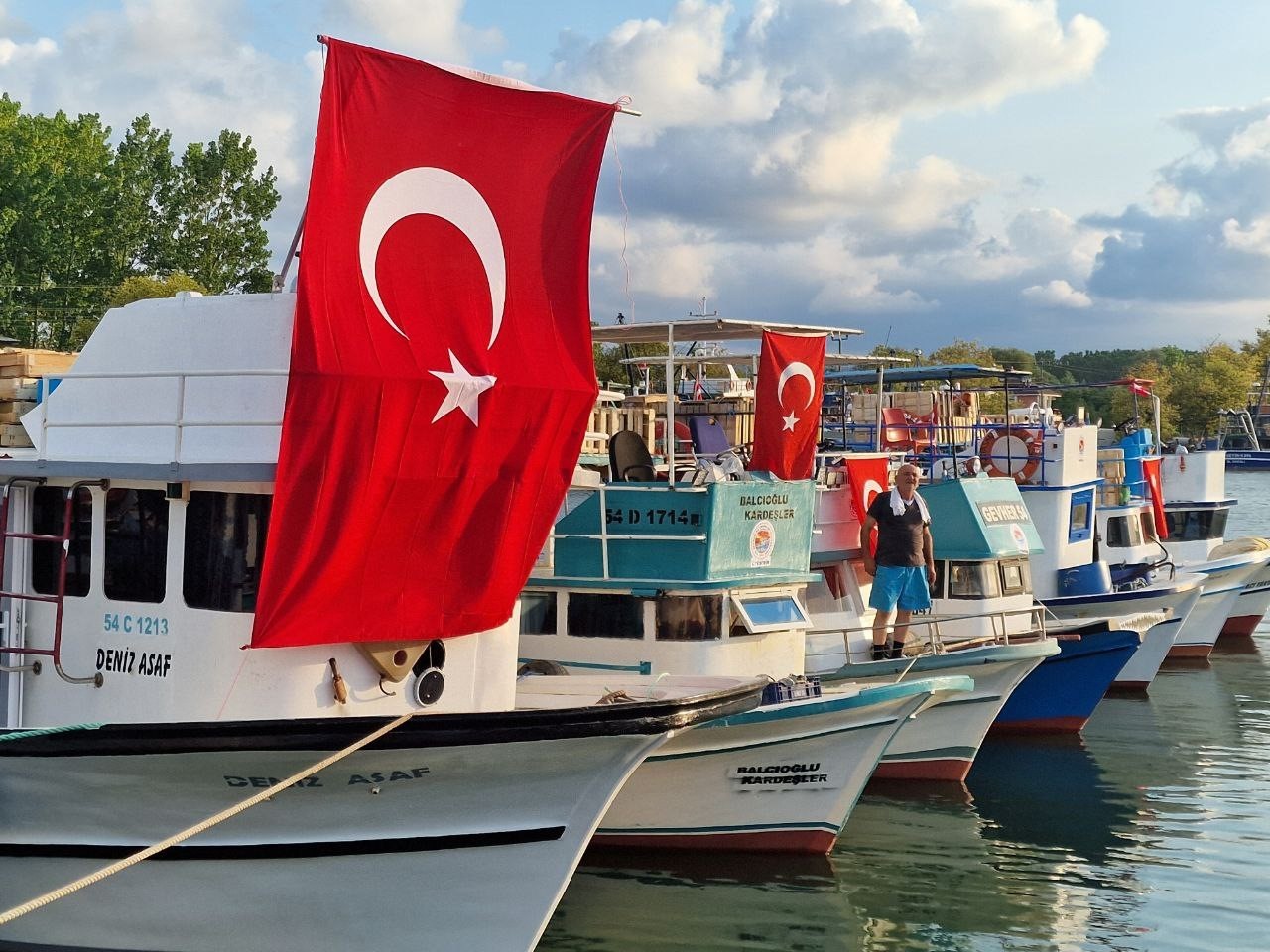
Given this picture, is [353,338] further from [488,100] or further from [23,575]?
[23,575]

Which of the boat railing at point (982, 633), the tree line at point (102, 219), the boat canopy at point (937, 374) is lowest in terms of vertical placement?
the boat railing at point (982, 633)

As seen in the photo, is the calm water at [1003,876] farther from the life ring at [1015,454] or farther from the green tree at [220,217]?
the green tree at [220,217]

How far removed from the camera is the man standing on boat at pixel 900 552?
1541 centimetres

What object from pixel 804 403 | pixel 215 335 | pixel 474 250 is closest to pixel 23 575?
pixel 215 335

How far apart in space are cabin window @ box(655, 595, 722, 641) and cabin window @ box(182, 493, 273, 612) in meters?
5.43

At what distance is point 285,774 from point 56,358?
4986mm

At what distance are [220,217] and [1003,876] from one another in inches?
1682

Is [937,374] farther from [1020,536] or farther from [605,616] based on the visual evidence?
[605,616]

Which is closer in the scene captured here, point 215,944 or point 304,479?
point 304,479

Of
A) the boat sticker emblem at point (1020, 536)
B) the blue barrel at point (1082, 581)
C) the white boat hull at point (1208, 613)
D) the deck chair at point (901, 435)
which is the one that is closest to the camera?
the boat sticker emblem at point (1020, 536)

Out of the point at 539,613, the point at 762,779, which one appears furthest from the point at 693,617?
the point at 762,779

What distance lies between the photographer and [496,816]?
8.97 metres

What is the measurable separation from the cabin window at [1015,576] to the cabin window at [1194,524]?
43.3 feet

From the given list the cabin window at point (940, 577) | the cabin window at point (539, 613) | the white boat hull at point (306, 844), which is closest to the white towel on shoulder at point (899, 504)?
the cabin window at point (940, 577)
